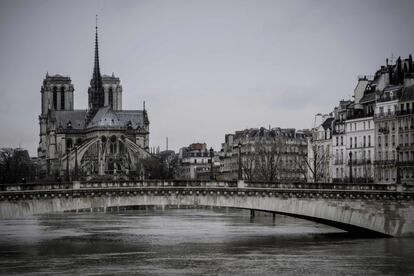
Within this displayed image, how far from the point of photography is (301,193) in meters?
73.1

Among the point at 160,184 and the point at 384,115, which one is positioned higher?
the point at 384,115

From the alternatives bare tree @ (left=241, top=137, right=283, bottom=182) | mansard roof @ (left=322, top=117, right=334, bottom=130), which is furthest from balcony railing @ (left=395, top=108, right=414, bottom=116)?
bare tree @ (left=241, top=137, right=283, bottom=182)

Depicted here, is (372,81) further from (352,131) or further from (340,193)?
(340,193)

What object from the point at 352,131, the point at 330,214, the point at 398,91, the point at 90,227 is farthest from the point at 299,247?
the point at 352,131

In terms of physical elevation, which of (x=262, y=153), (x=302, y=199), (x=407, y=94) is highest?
(x=407, y=94)

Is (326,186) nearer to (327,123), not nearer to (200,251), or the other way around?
(200,251)

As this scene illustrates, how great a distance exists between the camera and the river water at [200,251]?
182 feet

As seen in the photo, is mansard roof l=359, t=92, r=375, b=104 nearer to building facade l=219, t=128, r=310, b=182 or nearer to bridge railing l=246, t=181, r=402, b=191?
building facade l=219, t=128, r=310, b=182

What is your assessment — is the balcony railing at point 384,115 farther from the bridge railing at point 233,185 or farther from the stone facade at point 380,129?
the bridge railing at point 233,185

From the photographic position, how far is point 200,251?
64.8 metres

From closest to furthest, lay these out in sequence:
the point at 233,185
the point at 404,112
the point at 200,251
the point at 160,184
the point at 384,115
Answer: the point at 200,251 < the point at 160,184 < the point at 233,185 < the point at 404,112 < the point at 384,115

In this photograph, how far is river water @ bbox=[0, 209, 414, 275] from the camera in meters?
55.6

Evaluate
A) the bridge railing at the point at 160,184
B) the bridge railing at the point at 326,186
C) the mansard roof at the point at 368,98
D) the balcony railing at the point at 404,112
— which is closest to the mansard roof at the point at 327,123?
the mansard roof at the point at 368,98

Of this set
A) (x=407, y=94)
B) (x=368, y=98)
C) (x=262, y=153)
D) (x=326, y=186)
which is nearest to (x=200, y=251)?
(x=326, y=186)
